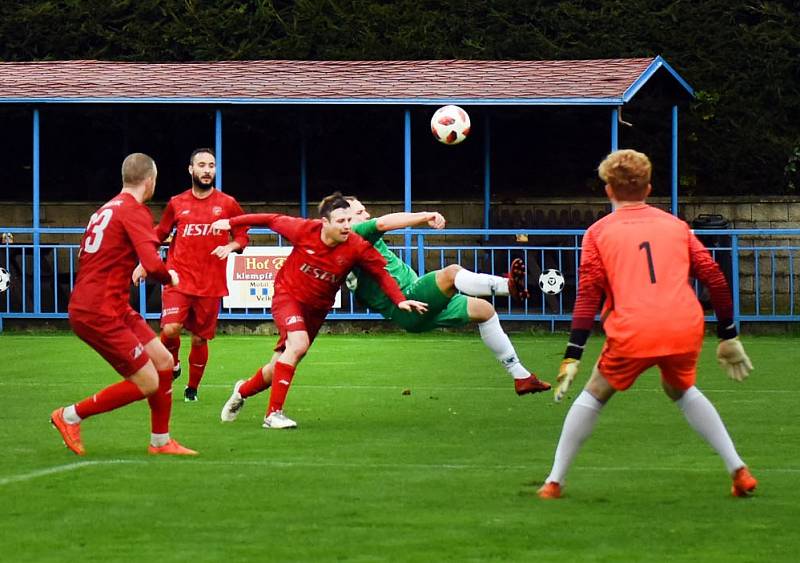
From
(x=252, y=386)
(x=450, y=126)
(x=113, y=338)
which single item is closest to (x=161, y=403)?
(x=113, y=338)

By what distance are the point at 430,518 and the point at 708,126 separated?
21717 millimetres

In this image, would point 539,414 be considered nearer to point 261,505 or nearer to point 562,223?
point 261,505

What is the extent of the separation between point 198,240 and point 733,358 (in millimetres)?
6915

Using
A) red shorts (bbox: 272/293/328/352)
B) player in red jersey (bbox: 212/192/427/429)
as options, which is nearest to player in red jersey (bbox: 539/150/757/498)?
player in red jersey (bbox: 212/192/427/429)

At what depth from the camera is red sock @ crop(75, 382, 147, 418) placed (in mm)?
9469

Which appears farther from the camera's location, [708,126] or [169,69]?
[708,126]

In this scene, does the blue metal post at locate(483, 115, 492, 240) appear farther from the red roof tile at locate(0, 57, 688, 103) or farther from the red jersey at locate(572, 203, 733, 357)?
the red jersey at locate(572, 203, 733, 357)

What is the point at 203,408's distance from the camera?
40.9 ft

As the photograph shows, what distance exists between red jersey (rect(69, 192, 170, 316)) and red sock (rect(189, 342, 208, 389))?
380 centimetres

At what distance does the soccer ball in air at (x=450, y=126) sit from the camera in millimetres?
19984

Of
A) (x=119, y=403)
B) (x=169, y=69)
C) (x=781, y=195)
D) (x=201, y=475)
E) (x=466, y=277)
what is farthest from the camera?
(x=781, y=195)

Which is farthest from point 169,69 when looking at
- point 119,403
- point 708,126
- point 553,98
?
point 119,403

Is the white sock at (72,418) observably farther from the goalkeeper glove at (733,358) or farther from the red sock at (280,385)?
the goalkeeper glove at (733,358)

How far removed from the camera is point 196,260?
13773mm
